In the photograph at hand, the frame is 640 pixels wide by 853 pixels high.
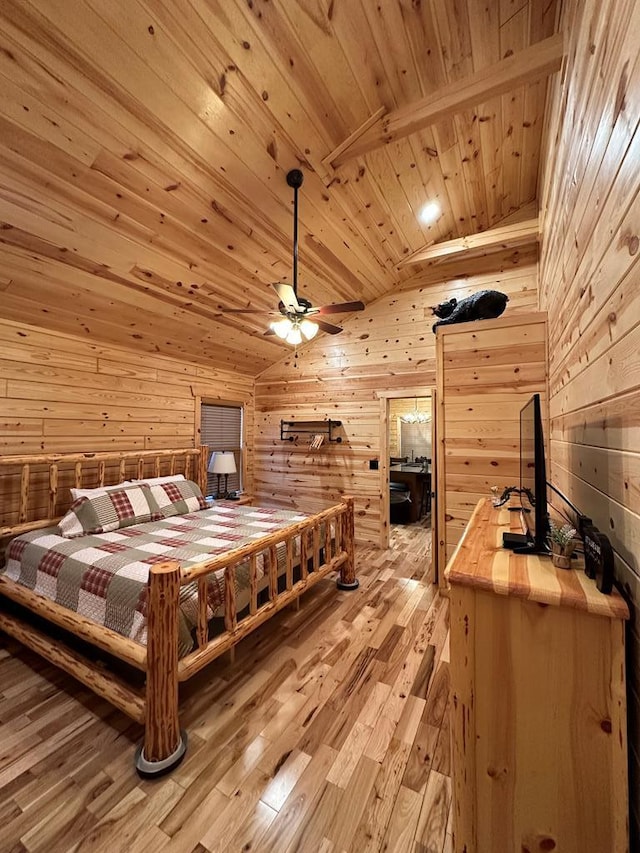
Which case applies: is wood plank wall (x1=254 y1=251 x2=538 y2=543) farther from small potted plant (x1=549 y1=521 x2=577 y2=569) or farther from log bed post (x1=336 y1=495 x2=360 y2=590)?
small potted plant (x1=549 y1=521 x2=577 y2=569)

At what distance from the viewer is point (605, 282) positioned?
3.66 ft

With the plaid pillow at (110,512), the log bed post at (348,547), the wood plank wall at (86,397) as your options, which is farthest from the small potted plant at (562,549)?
the wood plank wall at (86,397)

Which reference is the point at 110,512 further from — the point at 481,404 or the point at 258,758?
the point at 481,404

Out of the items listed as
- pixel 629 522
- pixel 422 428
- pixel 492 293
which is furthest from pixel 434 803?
pixel 422 428

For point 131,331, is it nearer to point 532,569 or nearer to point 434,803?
point 532,569

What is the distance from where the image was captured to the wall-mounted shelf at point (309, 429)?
4801 mm

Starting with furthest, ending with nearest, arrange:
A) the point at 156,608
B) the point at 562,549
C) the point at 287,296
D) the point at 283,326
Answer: the point at 283,326 < the point at 287,296 < the point at 156,608 < the point at 562,549

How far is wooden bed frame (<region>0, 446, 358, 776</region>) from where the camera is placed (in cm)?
155

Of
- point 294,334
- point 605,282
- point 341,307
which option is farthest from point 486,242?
point 605,282

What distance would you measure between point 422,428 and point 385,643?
5.25 metres

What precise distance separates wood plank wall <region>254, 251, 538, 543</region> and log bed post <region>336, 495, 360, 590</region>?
3.88ft

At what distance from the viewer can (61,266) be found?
99.5 inches

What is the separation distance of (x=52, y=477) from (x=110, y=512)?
Answer: 24.0 inches

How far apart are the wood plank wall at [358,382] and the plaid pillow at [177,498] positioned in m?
1.66
